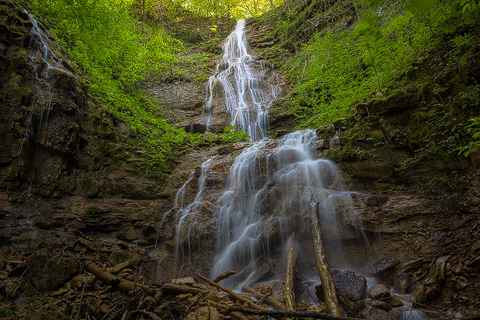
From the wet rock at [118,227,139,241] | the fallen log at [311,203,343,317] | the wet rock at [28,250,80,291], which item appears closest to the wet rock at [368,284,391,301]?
the fallen log at [311,203,343,317]

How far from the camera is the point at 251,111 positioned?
1278cm

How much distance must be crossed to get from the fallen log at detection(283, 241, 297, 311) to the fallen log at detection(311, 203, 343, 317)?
0.44 metres

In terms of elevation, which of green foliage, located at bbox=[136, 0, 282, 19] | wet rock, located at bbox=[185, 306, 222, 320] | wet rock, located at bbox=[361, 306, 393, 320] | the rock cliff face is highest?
green foliage, located at bbox=[136, 0, 282, 19]

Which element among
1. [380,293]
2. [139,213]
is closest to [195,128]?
[139,213]

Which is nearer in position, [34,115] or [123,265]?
[123,265]

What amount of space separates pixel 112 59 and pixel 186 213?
Answer: 7.13 meters

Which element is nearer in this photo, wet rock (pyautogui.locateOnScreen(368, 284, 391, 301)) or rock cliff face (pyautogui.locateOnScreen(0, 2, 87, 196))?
wet rock (pyautogui.locateOnScreen(368, 284, 391, 301))

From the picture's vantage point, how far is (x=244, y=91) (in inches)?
554

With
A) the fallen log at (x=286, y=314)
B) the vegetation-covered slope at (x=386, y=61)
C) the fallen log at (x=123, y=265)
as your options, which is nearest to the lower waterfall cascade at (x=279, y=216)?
the fallen log at (x=123, y=265)

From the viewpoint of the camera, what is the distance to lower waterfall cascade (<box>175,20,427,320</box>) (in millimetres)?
6008

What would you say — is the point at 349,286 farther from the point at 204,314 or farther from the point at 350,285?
the point at 204,314

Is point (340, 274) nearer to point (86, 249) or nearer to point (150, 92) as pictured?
point (86, 249)

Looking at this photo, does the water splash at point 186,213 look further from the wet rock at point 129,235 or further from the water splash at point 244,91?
the water splash at point 244,91

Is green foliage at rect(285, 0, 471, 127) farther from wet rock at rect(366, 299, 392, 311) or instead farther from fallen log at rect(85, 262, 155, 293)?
fallen log at rect(85, 262, 155, 293)
